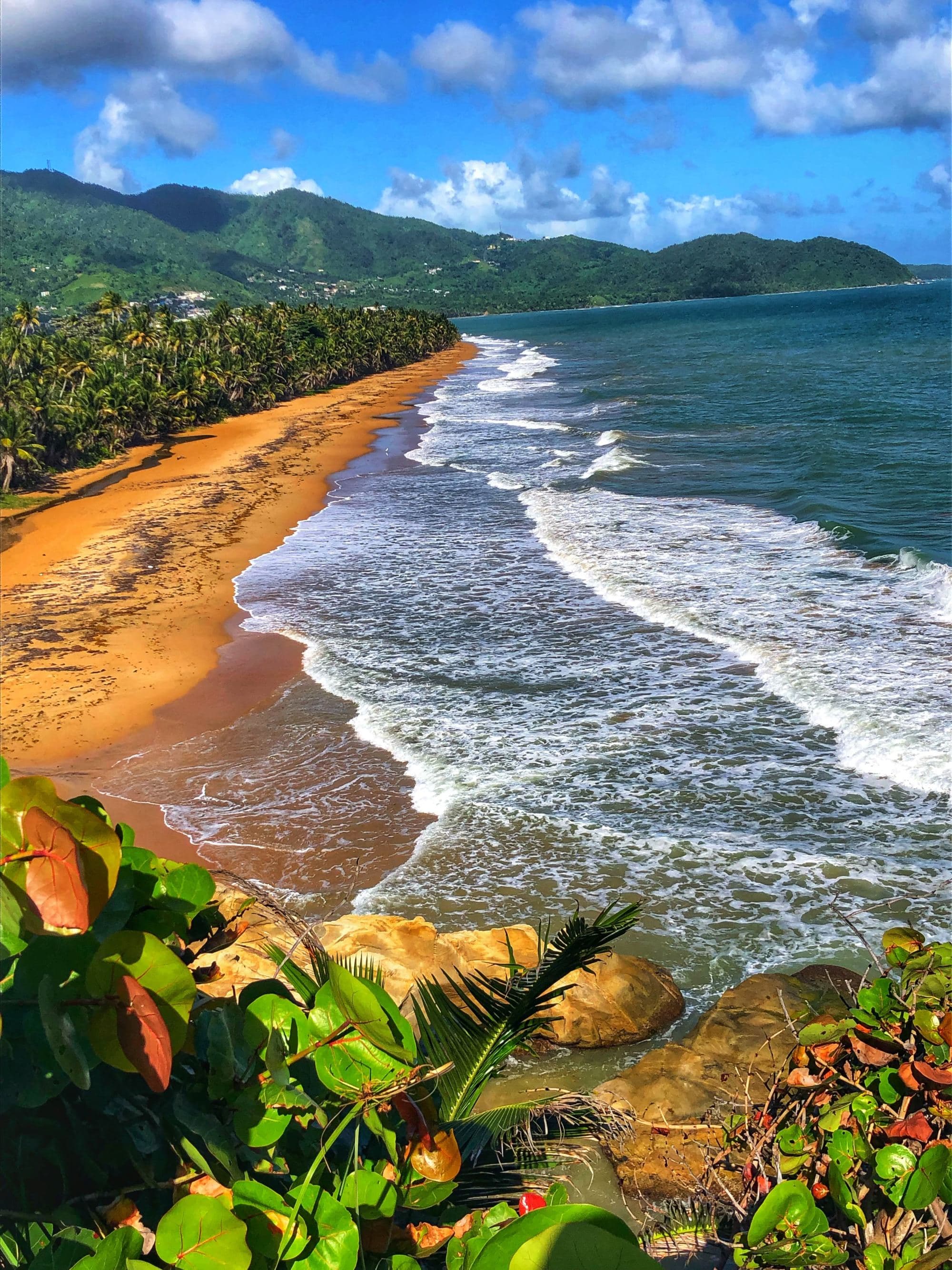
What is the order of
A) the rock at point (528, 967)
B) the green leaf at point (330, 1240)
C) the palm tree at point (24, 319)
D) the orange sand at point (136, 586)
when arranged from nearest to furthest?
1. the green leaf at point (330, 1240)
2. the rock at point (528, 967)
3. the orange sand at point (136, 586)
4. the palm tree at point (24, 319)

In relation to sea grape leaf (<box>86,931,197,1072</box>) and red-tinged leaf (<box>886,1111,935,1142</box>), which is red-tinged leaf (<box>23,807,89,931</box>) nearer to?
sea grape leaf (<box>86,931,197,1072</box>)

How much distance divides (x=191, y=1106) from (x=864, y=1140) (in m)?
1.73

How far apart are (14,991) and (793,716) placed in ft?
37.7

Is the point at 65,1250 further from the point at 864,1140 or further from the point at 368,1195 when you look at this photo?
the point at 864,1140

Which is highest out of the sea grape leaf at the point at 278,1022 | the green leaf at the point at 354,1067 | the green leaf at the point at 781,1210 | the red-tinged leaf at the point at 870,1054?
the sea grape leaf at the point at 278,1022

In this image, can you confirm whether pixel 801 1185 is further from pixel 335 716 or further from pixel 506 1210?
pixel 335 716

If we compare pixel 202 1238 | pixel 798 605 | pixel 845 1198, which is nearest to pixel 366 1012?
pixel 202 1238

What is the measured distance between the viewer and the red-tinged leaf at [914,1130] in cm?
248

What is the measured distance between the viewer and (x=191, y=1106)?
1.93 metres

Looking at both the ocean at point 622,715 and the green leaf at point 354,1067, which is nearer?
the green leaf at point 354,1067

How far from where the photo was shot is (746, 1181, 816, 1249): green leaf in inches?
89.7

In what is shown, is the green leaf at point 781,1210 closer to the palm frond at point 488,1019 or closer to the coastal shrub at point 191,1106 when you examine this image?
the coastal shrub at point 191,1106

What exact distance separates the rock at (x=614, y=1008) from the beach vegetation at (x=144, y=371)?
95.7 feet

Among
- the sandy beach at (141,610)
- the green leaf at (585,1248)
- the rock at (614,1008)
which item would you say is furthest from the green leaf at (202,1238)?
the sandy beach at (141,610)
